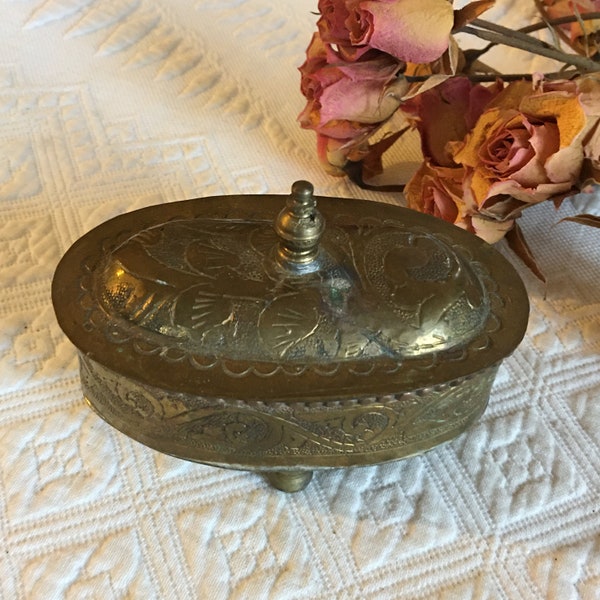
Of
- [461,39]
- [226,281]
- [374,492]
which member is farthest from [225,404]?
[461,39]

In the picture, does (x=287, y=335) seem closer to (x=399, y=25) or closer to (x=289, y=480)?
(x=289, y=480)

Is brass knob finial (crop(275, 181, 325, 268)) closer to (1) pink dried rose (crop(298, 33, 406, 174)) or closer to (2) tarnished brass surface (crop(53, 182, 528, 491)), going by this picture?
(2) tarnished brass surface (crop(53, 182, 528, 491))

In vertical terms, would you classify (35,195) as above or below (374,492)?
above

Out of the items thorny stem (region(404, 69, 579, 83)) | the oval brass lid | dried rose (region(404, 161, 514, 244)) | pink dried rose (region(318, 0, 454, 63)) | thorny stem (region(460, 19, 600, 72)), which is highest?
pink dried rose (region(318, 0, 454, 63))

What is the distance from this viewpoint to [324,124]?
759 millimetres

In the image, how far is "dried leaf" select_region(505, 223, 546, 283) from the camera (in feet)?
2.51

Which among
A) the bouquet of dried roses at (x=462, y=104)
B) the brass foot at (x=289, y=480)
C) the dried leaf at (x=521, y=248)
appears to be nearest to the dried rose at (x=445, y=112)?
the bouquet of dried roses at (x=462, y=104)

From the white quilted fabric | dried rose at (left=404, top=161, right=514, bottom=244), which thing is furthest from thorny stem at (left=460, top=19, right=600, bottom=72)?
the white quilted fabric

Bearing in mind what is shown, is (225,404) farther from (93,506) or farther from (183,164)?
(183,164)

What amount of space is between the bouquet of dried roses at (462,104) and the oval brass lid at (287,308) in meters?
0.15

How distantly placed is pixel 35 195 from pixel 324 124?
0.39 m

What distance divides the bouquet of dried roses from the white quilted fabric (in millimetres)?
150

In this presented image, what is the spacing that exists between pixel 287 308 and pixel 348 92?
0.28 meters

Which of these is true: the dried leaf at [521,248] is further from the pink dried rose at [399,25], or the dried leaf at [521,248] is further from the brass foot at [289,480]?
the brass foot at [289,480]
